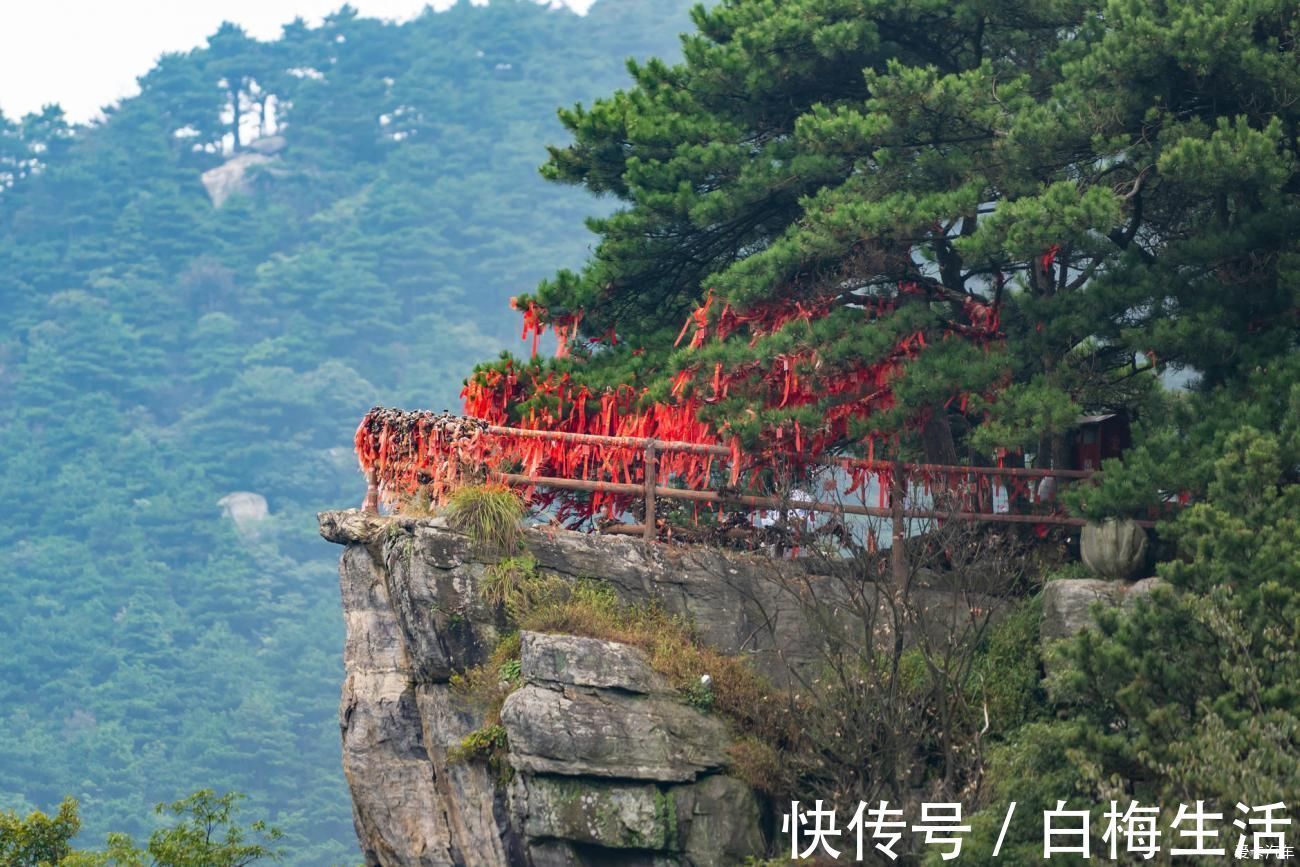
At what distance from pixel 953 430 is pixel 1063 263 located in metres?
2.57

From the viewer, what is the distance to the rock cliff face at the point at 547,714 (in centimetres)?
1803

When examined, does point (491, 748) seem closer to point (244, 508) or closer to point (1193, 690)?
point (1193, 690)

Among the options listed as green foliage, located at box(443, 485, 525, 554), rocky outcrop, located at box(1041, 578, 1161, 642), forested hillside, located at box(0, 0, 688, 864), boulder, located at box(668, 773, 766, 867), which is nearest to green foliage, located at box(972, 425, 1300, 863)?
rocky outcrop, located at box(1041, 578, 1161, 642)

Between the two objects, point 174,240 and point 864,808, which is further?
point 174,240

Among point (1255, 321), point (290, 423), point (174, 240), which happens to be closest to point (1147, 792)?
point (1255, 321)

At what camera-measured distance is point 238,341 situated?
9344 centimetres

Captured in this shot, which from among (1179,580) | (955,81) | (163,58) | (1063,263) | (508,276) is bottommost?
(1179,580)

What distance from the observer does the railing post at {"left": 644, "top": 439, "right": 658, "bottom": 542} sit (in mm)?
19891

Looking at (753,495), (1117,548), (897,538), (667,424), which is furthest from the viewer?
(667,424)

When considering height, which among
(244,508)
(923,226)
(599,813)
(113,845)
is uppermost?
(244,508)

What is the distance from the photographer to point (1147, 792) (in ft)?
50.3

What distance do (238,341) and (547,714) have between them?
77.7 m

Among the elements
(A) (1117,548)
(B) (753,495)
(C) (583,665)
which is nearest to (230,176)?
(B) (753,495)

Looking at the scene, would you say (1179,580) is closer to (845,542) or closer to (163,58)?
(845,542)
